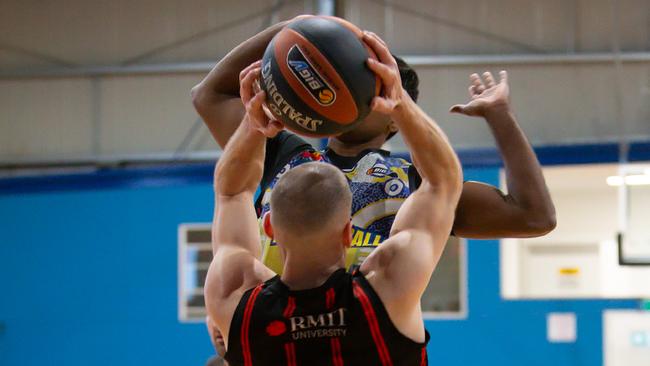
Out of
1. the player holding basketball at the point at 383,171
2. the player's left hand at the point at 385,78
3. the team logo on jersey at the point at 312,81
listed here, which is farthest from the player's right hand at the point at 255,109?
the player holding basketball at the point at 383,171

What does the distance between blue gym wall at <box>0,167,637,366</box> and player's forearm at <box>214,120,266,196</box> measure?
7.85m

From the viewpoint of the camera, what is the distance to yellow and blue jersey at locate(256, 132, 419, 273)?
104 inches

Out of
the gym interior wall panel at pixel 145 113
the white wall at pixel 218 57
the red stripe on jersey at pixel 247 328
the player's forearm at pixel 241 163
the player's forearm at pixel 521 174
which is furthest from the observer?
the gym interior wall panel at pixel 145 113

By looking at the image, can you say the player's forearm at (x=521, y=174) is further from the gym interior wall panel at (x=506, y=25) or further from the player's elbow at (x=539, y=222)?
the gym interior wall panel at (x=506, y=25)

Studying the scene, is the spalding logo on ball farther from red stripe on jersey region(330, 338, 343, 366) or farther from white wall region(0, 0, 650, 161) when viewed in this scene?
white wall region(0, 0, 650, 161)

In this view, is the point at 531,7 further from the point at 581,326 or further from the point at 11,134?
the point at 11,134

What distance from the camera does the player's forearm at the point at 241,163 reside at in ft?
7.76

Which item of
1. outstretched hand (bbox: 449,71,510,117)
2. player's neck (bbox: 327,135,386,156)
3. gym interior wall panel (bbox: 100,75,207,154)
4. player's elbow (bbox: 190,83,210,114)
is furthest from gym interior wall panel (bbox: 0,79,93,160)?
outstretched hand (bbox: 449,71,510,117)

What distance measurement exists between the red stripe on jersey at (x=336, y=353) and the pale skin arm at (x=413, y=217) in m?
0.15

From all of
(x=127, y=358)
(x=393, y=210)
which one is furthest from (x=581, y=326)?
(x=393, y=210)

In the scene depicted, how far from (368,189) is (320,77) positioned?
62 centimetres

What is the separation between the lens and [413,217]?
2.29 metres

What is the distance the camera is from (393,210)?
2.64 meters

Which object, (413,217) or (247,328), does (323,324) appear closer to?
(247,328)
